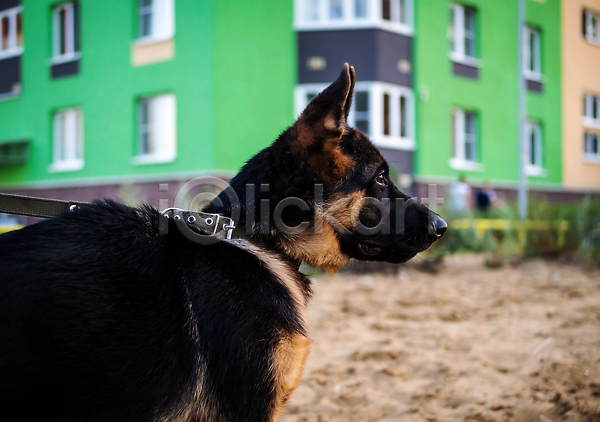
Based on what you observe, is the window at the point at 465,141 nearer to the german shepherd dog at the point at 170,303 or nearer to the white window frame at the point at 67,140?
the white window frame at the point at 67,140

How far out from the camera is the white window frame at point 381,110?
15055 millimetres

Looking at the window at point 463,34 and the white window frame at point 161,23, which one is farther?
the window at point 463,34

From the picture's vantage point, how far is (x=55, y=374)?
1744mm

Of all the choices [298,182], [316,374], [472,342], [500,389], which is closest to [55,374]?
[298,182]

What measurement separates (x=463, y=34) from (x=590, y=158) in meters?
9.70

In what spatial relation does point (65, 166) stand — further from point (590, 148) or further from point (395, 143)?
point (590, 148)

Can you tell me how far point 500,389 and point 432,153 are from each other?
13.7 metres


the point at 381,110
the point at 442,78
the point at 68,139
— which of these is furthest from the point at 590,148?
the point at 68,139

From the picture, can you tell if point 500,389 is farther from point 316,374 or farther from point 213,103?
point 213,103

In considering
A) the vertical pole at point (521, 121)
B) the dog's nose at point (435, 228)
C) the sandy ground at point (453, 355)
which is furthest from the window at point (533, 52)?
the dog's nose at point (435, 228)

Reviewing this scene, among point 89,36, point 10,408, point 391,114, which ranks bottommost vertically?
point 10,408

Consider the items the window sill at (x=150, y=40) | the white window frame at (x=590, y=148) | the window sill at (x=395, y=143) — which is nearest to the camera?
the window sill at (x=150, y=40)

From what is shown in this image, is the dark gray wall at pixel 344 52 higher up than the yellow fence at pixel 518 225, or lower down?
higher up

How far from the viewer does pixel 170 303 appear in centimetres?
200
